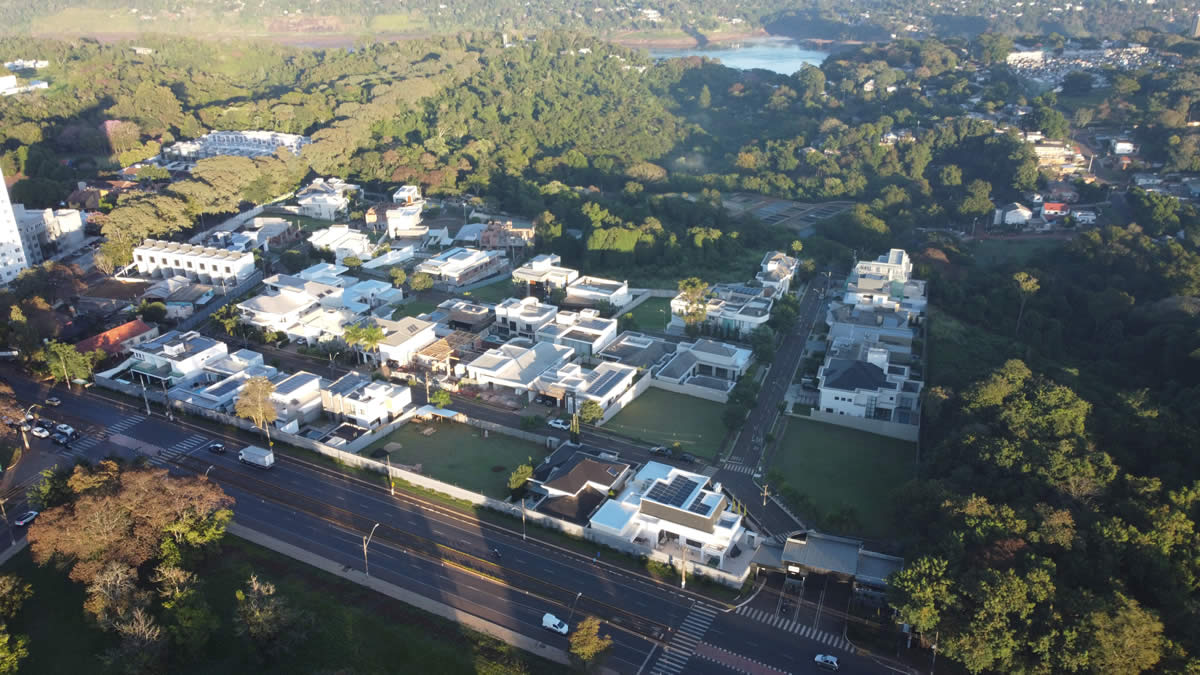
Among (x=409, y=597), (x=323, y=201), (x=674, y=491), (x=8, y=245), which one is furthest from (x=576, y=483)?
A: (x=323, y=201)

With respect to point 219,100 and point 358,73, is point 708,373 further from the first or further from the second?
point 358,73

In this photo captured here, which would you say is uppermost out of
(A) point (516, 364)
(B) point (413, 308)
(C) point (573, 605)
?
(A) point (516, 364)

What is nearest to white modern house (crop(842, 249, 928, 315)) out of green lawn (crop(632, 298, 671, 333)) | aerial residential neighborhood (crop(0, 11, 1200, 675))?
aerial residential neighborhood (crop(0, 11, 1200, 675))

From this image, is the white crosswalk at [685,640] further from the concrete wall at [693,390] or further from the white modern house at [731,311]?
the white modern house at [731,311]

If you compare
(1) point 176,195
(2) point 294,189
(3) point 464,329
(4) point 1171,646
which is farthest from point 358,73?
(4) point 1171,646

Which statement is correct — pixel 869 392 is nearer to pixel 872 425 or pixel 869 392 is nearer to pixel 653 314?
pixel 872 425

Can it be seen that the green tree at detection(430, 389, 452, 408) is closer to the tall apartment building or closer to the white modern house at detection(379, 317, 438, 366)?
the white modern house at detection(379, 317, 438, 366)

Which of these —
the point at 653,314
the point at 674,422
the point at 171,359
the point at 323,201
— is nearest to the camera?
the point at 674,422
